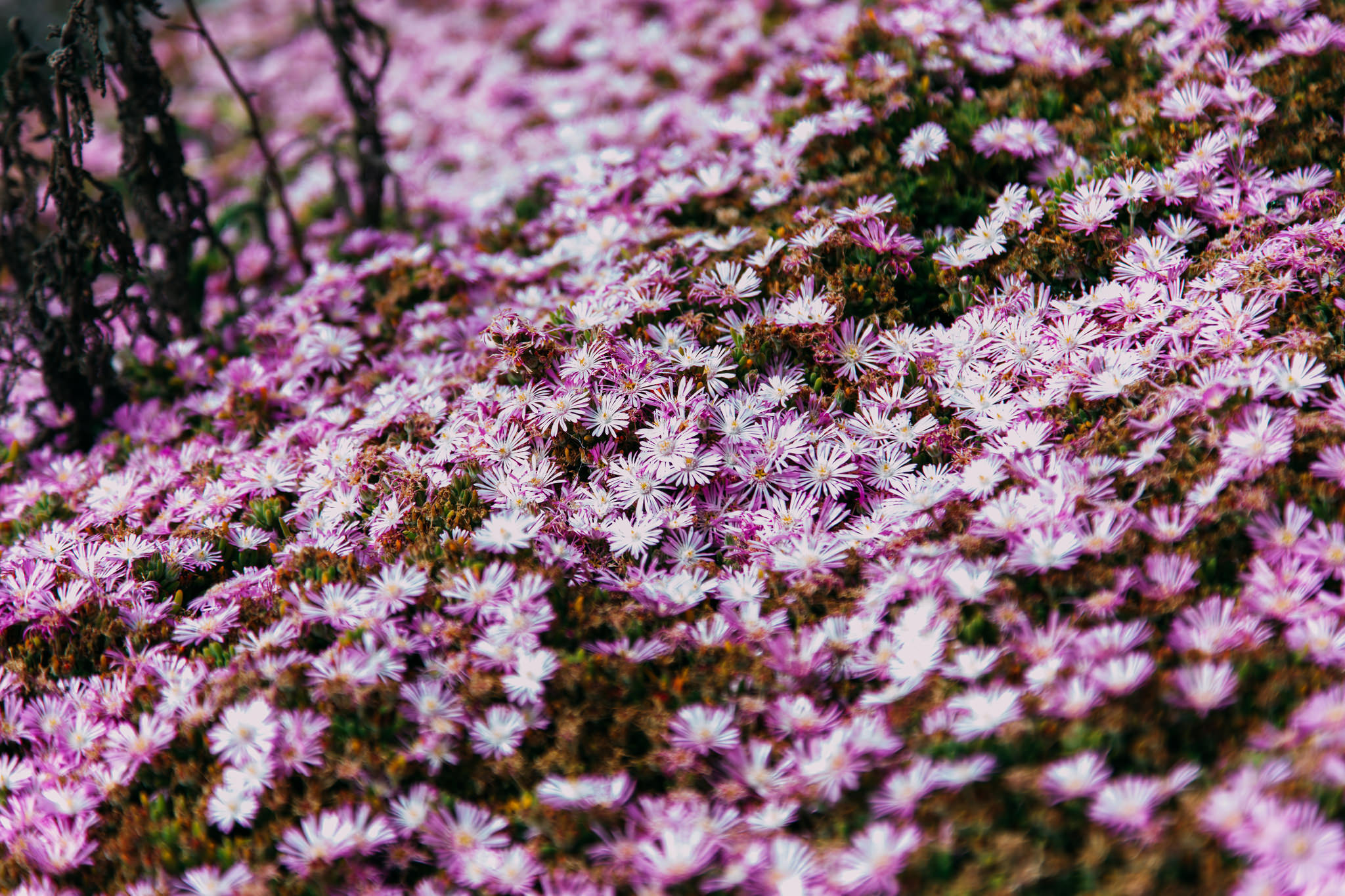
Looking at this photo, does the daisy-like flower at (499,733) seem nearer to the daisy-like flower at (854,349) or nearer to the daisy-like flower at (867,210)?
the daisy-like flower at (854,349)

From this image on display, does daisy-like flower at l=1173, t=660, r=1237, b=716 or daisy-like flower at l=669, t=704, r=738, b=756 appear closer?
daisy-like flower at l=1173, t=660, r=1237, b=716

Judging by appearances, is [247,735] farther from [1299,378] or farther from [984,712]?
[1299,378]

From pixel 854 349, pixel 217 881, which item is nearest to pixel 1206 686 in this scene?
pixel 854 349

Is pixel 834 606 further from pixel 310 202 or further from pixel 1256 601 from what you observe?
pixel 310 202

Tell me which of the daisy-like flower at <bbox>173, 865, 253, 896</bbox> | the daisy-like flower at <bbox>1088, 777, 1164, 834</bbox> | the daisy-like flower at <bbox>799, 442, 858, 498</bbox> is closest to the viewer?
the daisy-like flower at <bbox>1088, 777, 1164, 834</bbox>

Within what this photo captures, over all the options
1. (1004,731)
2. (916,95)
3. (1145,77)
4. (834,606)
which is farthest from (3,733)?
(1145,77)

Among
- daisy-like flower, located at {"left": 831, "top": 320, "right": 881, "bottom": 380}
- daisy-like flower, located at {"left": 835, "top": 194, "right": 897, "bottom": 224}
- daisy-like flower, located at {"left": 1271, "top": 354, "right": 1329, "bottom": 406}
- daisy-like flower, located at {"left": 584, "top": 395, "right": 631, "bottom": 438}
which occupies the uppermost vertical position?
daisy-like flower, located at {"left": 835, "top": 194, "right": 897, "bottom": 224}

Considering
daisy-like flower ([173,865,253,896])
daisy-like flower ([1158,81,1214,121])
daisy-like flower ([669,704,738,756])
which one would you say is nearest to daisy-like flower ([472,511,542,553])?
daisy-like flower ([669,704,738,756])

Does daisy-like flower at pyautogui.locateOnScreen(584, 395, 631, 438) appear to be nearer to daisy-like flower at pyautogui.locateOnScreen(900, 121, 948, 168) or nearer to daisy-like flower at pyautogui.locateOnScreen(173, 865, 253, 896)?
daisy-like flower at pyautogui.locateOnScreen(173, 865, 253, 896)

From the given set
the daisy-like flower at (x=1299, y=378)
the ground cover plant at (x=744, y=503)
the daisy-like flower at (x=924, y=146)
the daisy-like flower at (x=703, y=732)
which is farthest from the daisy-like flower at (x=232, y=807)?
the daisy-like flower at (x=924, y=146)
